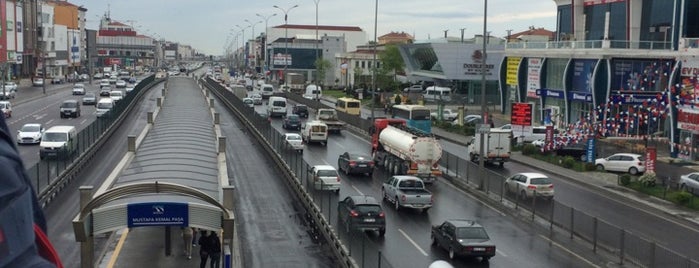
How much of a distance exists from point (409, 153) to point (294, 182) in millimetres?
5604

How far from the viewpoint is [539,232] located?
962 inches

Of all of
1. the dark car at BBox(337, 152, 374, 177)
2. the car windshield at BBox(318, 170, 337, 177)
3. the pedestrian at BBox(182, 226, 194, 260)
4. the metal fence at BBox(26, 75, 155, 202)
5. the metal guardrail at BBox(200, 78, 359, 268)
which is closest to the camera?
the pedestrian at BBox(182, 226, 194, 260)

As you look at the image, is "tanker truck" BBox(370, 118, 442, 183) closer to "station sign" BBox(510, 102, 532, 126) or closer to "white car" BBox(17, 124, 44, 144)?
"station sign" BBox(510, 102, 532, 126)

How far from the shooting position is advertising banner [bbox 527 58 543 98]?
210 ft

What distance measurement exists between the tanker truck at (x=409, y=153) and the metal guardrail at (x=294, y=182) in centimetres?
538

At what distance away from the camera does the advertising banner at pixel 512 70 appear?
68.2 meters

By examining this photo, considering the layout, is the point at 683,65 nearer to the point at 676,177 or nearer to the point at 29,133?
the point at 676,177

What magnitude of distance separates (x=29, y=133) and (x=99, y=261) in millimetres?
30017

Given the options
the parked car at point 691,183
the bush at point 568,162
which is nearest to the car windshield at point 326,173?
the parked car at point 691,183

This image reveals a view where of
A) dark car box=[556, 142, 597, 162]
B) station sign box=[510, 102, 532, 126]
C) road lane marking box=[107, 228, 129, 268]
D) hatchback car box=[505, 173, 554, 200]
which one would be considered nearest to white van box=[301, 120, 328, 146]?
station sign box=[510, 102, 532, 126]

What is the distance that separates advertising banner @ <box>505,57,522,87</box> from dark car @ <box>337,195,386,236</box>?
4738 cm

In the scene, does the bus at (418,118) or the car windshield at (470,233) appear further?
the bus at (418,118)

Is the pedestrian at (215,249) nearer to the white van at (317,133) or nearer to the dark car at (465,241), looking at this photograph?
the dark car at (465,241)

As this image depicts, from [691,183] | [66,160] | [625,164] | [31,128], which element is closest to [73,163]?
[66,160]
